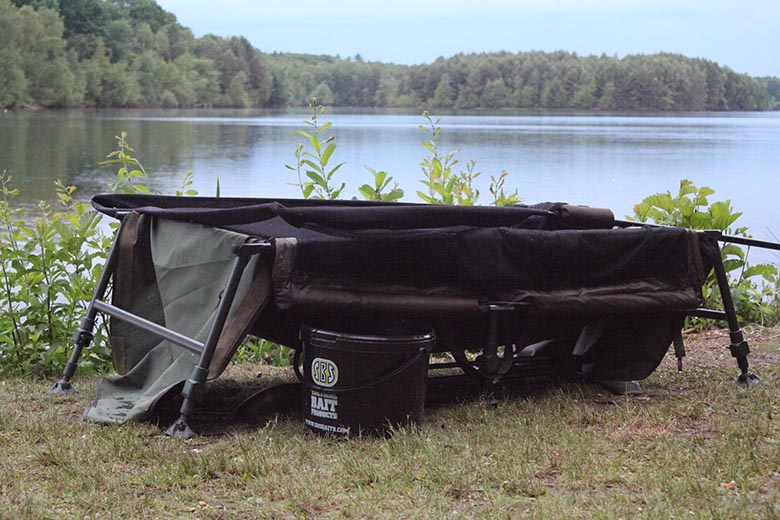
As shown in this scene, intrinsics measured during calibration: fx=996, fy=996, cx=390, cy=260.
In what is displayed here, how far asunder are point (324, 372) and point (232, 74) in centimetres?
8923

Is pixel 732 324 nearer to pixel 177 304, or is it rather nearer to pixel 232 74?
pixel 177 304

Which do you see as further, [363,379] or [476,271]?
[476,271]

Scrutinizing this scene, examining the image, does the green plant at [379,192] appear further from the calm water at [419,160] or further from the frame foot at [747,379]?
the calm water at [419,160]

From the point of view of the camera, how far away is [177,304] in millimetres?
4539

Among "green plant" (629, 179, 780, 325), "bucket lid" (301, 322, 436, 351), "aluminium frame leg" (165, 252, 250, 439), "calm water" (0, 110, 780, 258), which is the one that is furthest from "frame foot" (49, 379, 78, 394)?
"calm water" (0, 110, 780, 258)

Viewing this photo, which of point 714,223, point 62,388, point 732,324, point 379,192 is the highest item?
point 379,192

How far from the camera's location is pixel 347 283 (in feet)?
13.5

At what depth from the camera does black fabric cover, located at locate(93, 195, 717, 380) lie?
13.3 ft

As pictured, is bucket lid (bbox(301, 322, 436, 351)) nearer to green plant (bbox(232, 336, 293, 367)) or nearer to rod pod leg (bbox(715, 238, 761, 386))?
rod pod leg (bbox(715, 238, 761, 386))

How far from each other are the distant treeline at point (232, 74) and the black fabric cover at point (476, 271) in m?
60.4

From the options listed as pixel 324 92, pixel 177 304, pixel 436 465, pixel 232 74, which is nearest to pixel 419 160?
pixel 177 304

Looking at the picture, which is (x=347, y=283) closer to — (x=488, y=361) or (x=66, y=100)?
(x=488, y=361)

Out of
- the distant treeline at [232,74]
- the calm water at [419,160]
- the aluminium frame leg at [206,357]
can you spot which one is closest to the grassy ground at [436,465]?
the aluminium frame leg at [206,357]

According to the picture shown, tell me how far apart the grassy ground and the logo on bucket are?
23 centimetres
